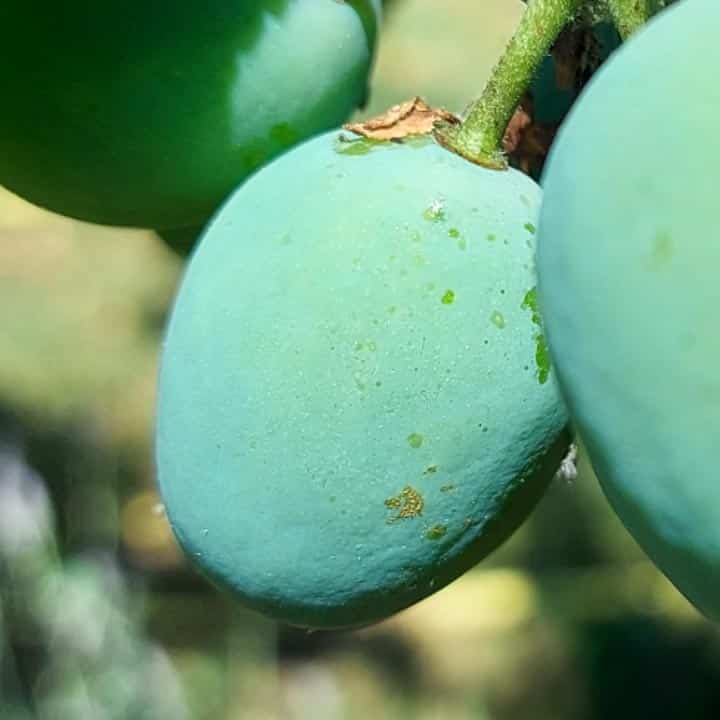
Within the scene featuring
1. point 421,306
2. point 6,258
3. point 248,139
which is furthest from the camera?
point 6,258

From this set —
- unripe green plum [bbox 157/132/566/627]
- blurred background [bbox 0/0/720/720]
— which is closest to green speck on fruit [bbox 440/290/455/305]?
unripe green plum [bbox 157/132/566/627]

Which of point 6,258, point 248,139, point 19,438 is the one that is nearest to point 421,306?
point 248,139

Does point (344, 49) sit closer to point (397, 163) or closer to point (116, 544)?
point (397, 163)

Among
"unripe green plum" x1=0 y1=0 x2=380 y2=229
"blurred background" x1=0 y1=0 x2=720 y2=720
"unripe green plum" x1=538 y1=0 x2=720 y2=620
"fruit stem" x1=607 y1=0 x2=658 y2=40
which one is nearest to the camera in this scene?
"unripe green plum" x1=538 y1=0 x2=720 y2=620

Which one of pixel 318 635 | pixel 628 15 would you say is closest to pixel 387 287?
pixel 628 15

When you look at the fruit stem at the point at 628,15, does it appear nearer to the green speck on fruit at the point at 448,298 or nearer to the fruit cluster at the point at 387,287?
the fruit cluster at the point at 387,287

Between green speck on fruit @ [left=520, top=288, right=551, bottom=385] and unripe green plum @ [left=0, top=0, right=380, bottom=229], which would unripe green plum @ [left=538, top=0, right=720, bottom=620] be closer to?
green speck on fruit @ [left=520, top=288, right=551, bottom=385]

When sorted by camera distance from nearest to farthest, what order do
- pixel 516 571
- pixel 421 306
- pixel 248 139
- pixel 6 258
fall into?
pixel 421 306
pixel 248 139
pixel 516 571
pixel 6 258
